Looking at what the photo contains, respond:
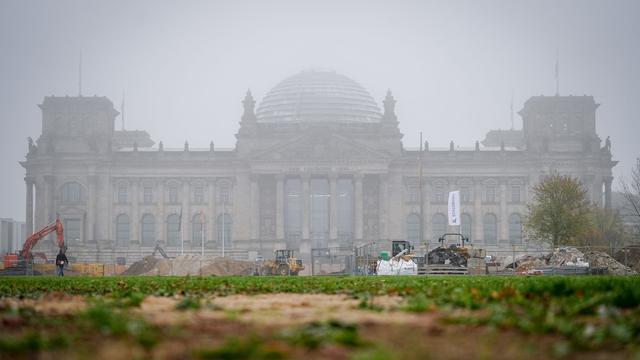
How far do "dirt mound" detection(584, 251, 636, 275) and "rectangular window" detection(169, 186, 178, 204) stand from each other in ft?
254

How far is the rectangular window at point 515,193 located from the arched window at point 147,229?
48755 mm

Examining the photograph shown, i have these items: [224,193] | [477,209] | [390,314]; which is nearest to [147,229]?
[224,193]

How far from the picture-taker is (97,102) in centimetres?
12938

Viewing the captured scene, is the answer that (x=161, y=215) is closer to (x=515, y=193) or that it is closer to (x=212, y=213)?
(x=212, y=213)

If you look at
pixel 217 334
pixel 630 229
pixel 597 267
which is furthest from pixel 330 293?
pixel 630 229

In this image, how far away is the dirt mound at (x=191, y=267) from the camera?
6688 centimetres

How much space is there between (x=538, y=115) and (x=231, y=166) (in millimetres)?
43983

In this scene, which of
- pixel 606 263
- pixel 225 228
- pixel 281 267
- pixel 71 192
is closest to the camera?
pixel 606 263

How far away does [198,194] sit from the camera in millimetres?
123125

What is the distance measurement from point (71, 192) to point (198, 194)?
671 inches

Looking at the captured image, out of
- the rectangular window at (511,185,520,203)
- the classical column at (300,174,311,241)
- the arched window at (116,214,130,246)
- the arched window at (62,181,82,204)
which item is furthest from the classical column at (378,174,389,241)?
Result: the arched window at (62,181,82,204)

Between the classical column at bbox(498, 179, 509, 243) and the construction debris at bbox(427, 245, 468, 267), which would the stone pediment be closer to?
the classical column at bbox(498, 179, 509, 243)

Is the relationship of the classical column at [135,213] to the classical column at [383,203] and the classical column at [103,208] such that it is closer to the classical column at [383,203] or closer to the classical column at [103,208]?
the classical column at [103,208]

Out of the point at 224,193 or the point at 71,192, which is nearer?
the point at 71,192
